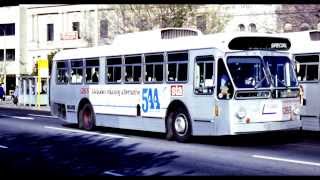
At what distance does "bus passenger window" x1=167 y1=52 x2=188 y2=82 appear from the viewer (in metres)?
16.0

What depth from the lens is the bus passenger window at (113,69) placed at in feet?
61.6

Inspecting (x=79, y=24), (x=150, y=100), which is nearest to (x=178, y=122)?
→ (x=150, y=100)

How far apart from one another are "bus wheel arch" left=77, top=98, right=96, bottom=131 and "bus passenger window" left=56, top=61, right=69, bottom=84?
4.84ft

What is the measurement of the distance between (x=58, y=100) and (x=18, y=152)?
24.1 ft

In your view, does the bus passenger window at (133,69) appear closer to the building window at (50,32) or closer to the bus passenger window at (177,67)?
the bus passenger window at (177,67)

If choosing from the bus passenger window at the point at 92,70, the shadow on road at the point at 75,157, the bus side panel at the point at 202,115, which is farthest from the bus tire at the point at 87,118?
the bus side panel at the point at 202,115

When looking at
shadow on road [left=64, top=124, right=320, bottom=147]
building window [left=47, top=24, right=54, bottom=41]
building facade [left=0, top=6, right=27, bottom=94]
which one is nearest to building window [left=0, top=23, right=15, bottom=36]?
building facade [left=0, top=6, right=27, bottom=94]

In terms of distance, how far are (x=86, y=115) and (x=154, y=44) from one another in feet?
14.6

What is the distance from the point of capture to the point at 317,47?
17.0 m

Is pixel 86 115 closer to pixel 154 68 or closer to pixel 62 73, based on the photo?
pixel 62 73

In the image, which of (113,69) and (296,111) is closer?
(296,111)

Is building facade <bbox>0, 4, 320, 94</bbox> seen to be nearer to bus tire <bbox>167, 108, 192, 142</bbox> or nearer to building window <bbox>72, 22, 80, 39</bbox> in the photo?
building window <bbox>72, 22, 80, 39</bbox>

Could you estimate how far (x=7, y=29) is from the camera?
2896 inches

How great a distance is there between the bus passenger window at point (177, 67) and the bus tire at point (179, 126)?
0.83m
